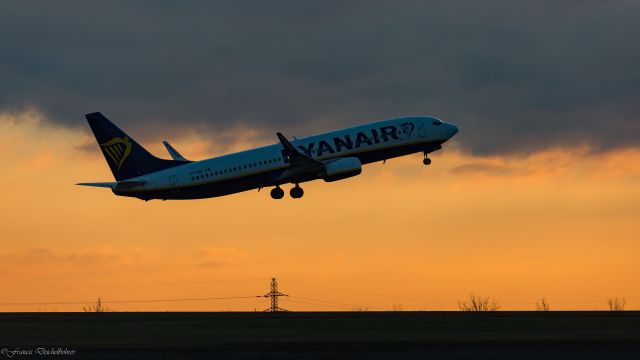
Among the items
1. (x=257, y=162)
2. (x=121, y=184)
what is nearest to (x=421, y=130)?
(x=257, y=162)

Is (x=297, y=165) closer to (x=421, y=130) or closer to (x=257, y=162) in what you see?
(x=257, y=162)

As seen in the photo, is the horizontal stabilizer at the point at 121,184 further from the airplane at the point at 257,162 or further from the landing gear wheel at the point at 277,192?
the landing gear wheel at the point at 277,192

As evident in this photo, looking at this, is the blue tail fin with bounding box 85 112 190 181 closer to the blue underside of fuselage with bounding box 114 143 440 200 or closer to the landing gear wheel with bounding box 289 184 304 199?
the blue underside of fuselage with bounding box 114 143 440 200

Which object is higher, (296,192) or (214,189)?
(296,192)

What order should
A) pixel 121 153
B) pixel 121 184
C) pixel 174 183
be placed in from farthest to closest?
1. pixel 121 153
2. pixel 174 183
3. pixel 121 184

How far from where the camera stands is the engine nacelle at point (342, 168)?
356ft

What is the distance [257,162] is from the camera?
10769 cm
